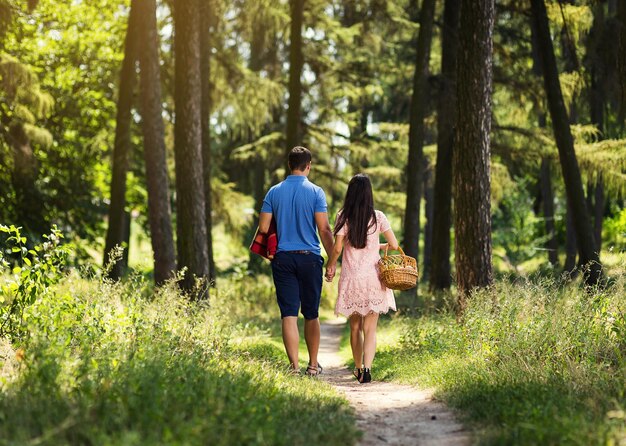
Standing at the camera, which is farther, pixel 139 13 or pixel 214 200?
pixel 214 200

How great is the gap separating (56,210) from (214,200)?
17.2 feet

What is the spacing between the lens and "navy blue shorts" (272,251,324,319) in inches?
375

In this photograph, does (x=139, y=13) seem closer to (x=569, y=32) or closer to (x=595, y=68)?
(x=569, y=32)

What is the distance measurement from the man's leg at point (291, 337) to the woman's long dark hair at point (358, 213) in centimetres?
120

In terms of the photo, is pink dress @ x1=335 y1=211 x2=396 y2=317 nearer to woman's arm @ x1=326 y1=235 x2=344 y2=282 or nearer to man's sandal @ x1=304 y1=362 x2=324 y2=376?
woman's arm @ x1=326 y1=235 x2=344 y2=282

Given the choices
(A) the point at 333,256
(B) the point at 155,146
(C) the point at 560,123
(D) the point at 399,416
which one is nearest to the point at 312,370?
(A) the point at 333,256

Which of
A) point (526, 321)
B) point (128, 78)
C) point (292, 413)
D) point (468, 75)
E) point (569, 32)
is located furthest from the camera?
point (569, 32)

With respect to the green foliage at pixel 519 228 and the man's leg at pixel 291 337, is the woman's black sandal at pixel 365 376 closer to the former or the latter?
the man's leg at pixel 291 337

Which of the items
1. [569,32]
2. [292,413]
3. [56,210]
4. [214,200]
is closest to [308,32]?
[214,200]

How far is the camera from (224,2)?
21.2 metres

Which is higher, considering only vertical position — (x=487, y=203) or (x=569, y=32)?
Answer: (x=569, y=32)

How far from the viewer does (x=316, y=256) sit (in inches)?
379

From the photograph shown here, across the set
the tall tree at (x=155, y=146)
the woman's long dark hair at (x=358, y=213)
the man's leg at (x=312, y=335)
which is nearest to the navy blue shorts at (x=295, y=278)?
the man's leg at (x=312, y=335)

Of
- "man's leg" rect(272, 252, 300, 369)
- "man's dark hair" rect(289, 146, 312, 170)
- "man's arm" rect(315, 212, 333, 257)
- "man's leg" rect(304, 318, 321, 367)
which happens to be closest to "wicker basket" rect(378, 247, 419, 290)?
"man's arm" rect(315, 212, 333, 257)
